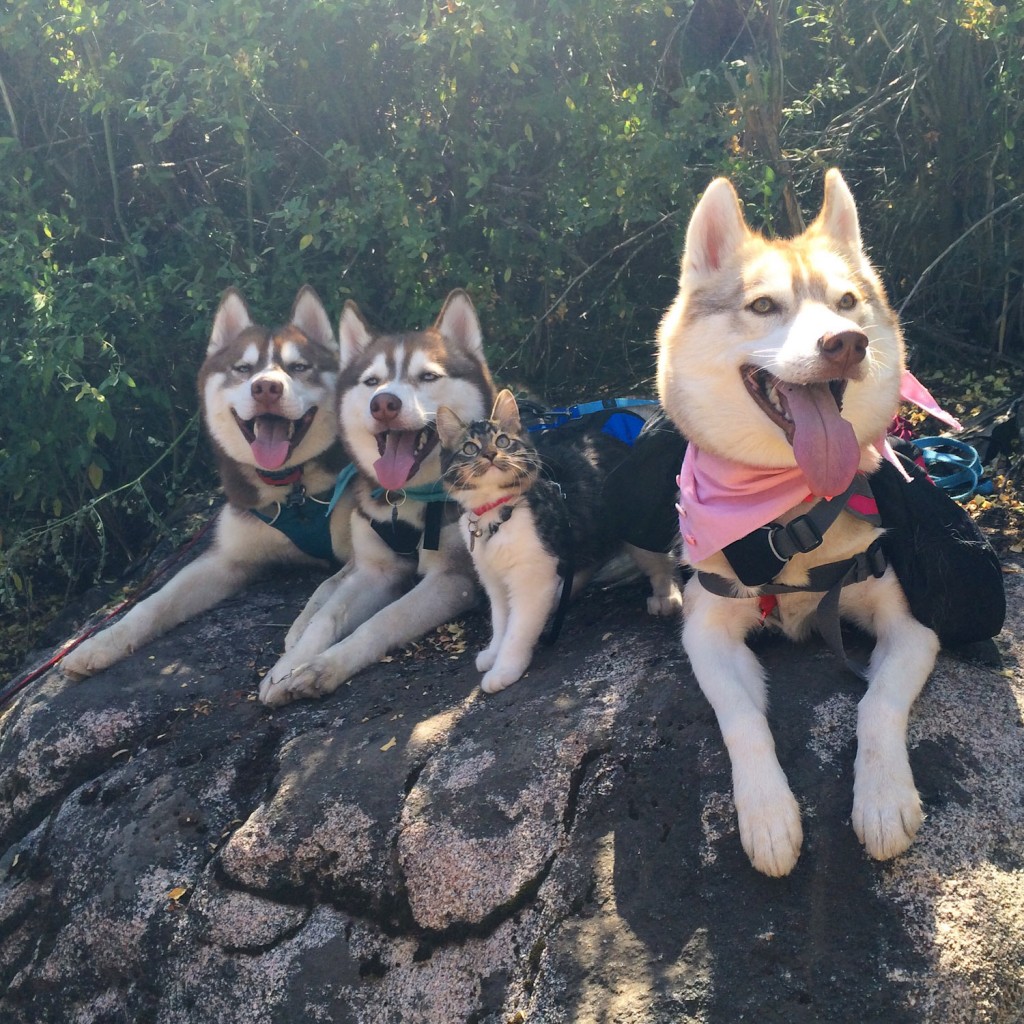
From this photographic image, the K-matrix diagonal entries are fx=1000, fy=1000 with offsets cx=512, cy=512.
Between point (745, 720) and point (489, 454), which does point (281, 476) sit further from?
point (745, 720)

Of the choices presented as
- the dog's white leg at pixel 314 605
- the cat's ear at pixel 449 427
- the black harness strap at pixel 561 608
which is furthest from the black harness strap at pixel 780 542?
the dog's white leg at pixel 314 605

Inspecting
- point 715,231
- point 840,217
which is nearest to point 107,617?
point 715,231

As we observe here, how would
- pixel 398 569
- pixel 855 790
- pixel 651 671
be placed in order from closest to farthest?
pixel 855 790, pixel 651 671, pixel 398 569

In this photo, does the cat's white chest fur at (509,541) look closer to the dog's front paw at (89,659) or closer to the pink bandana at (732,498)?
the pink bandana at (732,498)

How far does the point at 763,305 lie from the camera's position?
9.81 feet

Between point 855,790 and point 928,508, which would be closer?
point 855,790

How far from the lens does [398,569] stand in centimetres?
465

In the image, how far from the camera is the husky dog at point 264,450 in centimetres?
479

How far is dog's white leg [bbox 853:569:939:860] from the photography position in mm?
2395

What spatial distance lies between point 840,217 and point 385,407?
6.33ft

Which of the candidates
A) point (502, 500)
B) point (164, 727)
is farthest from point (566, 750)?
point (164, 727)

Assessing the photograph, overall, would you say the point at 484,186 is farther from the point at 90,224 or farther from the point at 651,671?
the point at 651,671

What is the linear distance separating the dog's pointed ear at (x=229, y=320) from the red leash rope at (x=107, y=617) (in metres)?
1.04

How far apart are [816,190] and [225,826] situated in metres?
4.83
